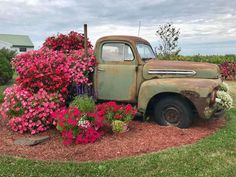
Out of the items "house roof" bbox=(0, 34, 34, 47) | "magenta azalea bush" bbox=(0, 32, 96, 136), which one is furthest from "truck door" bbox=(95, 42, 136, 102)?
"house roof" bbox=(0, 34, 34, 47)

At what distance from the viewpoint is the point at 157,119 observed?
707 centimetres

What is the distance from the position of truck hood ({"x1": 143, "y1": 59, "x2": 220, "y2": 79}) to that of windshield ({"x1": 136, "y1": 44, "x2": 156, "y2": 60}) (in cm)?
43

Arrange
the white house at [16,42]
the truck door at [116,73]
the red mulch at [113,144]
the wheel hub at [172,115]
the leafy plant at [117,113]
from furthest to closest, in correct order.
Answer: the white house at [16,42]
the truck door at [116,73]
the wheel hub at [172,115]
the leafy plant at [117,113]
the red mulch at [113,144]

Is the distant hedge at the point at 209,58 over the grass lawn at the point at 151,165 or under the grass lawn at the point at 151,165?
over

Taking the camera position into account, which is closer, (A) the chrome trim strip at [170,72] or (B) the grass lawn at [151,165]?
(B) the grass lawn at [151,165]

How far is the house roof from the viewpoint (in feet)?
173

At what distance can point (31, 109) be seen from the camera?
6758mm

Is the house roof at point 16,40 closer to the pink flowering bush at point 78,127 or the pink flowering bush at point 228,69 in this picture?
the pink flowering bush at point 228,69

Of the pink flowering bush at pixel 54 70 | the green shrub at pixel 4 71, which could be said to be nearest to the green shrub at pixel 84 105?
the pink flowering bush at pixel 54 70

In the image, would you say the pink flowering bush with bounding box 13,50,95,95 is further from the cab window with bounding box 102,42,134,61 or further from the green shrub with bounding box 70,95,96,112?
the green shrub with bounding box 70,95,96,112

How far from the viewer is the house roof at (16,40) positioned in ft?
173

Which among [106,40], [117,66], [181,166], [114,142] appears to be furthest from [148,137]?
[106,40]

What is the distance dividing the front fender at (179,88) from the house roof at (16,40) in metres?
48.5

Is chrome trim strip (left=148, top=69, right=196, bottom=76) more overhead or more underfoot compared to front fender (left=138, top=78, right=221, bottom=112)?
more overhead
